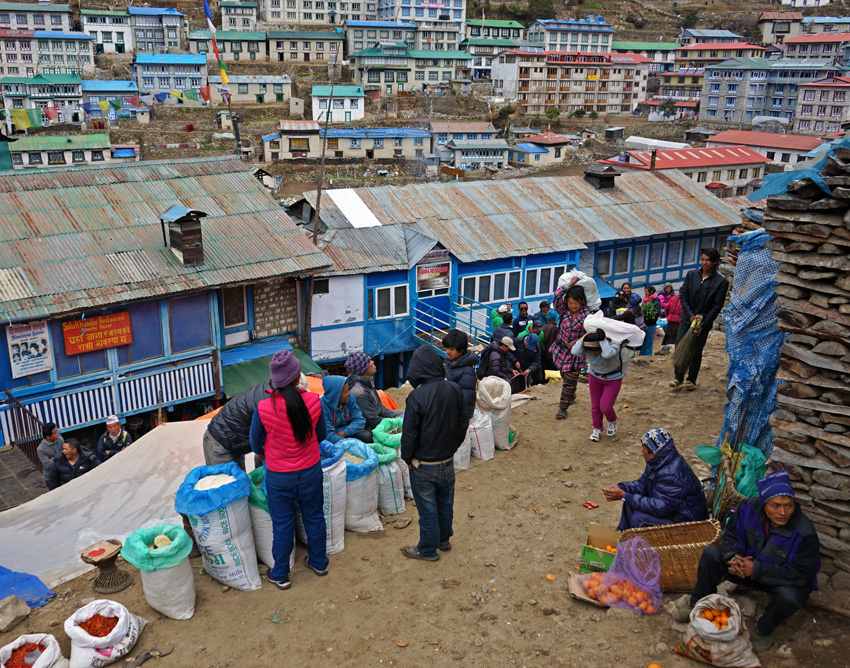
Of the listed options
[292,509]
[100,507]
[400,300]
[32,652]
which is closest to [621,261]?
[400,300]

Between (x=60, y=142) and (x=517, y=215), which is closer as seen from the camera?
(x=517, y=215)

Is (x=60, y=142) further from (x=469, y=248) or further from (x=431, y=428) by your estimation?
(x=431, y=428)

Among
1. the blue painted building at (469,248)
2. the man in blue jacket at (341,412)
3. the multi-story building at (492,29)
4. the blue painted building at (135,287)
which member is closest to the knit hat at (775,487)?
the man in blue jacket at (341,412)

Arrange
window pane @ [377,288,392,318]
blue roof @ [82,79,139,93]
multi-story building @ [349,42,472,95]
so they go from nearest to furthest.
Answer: window pane @ [377,288,392,318]
blue roof @ [82,79,139,93]
multi-story building @ [349,42,472,95]

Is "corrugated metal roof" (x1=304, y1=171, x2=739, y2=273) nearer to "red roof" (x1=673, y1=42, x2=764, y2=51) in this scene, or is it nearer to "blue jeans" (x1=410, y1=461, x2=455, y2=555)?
"blue jeans" (x1=410, y1=461, x2=455, y2=555)

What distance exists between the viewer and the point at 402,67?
7400 centimetres

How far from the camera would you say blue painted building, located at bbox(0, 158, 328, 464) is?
34.9 feet

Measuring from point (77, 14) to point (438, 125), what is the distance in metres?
44.8

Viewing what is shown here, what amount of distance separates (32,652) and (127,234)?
8782 mm

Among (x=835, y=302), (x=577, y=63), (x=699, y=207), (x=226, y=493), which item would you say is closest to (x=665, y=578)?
(x=835, y=302)

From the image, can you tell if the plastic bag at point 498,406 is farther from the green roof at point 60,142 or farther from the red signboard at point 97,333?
the green roof at point 60,142

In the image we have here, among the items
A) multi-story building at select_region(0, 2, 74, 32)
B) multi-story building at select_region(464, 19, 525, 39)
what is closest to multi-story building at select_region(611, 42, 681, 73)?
multi-story building at select_region(464, 19, 525, 39)

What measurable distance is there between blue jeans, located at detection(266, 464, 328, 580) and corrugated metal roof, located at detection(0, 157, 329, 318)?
6884 millimetres

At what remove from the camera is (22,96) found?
197 feet
